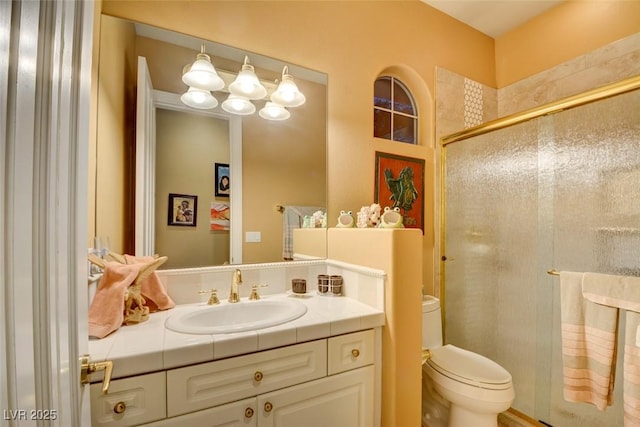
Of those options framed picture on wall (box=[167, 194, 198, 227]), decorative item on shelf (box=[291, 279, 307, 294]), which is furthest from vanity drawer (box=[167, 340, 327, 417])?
framed picture on wall (box=[167, 194, 198, 227])

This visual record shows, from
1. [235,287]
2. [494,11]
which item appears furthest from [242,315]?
[494,11]

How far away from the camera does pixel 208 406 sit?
94 cm

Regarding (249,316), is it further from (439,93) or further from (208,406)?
(439,93)

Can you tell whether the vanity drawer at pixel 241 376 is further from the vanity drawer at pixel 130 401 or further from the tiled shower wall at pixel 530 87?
the tiled shower wall at pixel 530 87

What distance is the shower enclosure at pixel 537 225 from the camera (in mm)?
1423

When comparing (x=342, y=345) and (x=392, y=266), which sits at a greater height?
(x=392, y=266)

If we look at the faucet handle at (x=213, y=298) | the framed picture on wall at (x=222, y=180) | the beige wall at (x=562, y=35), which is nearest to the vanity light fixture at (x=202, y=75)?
the framed picture on wall at (x=222, y=180)

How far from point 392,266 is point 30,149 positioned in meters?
1.17

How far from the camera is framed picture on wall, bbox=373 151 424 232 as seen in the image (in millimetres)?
1917

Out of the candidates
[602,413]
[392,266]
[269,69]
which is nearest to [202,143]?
[269,69]

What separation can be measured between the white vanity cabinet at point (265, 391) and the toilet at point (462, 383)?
0.46 m

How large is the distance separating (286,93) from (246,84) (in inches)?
9.0

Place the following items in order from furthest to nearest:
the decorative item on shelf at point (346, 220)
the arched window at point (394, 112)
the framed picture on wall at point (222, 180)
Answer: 1. the arched window at point (394, 112)
2. the decorative item on shelf at point (346, 220)
3. the framed picture on wall at point (222, 180)

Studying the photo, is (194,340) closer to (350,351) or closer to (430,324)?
(350,351)
